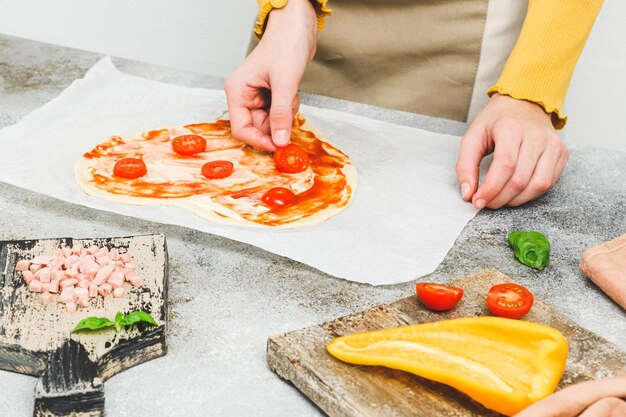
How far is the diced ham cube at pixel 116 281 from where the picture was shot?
1264mm

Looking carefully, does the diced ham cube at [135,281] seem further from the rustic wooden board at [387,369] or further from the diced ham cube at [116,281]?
the rustic wooden board at [387,369]

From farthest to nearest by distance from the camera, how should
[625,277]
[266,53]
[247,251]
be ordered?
[266,53] → [247,251] → [625,277]

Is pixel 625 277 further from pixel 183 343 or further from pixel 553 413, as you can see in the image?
pixel 183 343

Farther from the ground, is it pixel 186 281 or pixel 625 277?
pixel 625 277

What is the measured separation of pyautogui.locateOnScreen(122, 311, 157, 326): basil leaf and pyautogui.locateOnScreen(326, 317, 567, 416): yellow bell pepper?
29cm

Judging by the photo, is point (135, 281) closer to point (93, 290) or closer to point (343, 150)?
point (93, 290)

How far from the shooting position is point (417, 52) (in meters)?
2.21

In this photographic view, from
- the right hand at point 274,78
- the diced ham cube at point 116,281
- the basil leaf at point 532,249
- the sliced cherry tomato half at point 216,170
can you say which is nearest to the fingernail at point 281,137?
the right hand at point 274,78

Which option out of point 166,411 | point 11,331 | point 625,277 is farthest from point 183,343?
point 625,277

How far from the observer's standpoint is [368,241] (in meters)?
1.63

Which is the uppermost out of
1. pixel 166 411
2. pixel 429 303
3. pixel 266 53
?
pixel 266 53

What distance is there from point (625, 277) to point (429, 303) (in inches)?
17.1

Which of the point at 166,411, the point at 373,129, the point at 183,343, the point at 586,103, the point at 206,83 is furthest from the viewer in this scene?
the point at 586,103

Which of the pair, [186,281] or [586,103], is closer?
[186,281]
